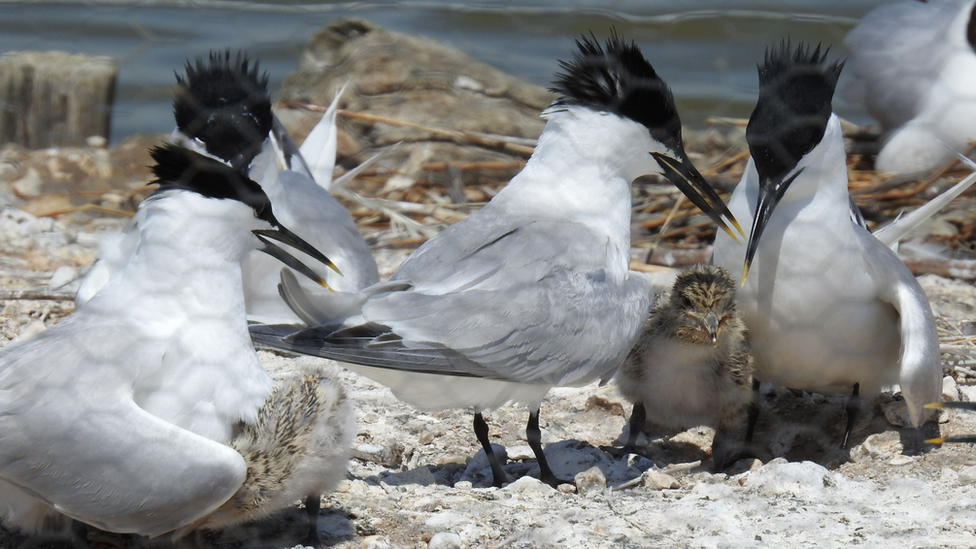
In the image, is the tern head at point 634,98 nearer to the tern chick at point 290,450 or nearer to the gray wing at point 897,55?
the tern chick at point 290,450

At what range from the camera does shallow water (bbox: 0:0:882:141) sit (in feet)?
9.38

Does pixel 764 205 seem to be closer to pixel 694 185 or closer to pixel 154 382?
pixel 694 185

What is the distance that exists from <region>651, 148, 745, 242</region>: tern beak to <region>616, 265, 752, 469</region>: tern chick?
134 millimetres

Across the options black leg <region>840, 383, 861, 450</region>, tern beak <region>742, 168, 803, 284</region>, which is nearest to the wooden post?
tern beak <region>742, 168, 803, 284</region>

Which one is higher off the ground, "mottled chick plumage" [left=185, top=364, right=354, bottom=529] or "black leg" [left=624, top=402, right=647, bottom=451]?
"mottled chick plumage" [left=185, top=364, right=354, bottom=529]

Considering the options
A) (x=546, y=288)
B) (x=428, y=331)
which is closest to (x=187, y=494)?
(x=428, y=331)

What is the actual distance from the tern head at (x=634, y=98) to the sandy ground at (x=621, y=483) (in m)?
0.57

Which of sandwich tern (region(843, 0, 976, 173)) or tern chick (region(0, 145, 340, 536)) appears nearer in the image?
tern chick (region(0, 145, 340, 536))

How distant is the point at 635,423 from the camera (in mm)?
2543

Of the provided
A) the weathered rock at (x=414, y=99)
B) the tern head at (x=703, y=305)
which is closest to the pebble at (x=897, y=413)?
the tern head at (x=703, y=305)

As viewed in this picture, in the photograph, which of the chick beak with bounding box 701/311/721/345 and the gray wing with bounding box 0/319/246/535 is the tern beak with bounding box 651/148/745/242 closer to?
the chick beak with bounding box 701/311/721/345

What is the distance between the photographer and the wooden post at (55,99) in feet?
15.5

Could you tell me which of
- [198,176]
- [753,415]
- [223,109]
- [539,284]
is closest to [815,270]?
[753,415]

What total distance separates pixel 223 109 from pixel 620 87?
95 centimetres
